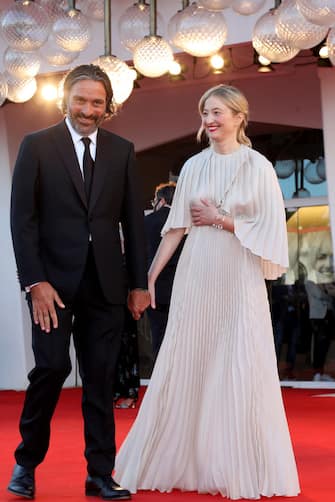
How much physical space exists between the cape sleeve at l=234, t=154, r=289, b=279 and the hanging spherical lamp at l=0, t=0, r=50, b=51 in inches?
105

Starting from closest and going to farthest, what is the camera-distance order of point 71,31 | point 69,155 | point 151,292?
point 69,155
point 151,292
point 71,31

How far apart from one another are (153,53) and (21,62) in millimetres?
1099

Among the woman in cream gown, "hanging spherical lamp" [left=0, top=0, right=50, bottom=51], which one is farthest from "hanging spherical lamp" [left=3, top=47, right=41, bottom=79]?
the woman in cream gown

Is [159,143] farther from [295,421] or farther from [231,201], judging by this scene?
[231,201]

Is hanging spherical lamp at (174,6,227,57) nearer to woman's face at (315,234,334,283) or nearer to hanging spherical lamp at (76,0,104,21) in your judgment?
hanging spherical lamp at (76,0,104,21)

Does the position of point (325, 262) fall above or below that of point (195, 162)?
below

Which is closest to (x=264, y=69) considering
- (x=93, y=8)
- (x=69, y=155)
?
(x=93, y=8)

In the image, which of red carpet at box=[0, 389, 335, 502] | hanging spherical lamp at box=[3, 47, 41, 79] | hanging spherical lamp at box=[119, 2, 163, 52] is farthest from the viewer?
hanging spherical lamp at box=[3, 47, 41, 79]

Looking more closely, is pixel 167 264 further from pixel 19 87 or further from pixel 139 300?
pixel 139 300

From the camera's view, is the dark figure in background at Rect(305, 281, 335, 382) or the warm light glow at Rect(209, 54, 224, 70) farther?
the dark figure in background at Rect(305, 281, 335, 382)

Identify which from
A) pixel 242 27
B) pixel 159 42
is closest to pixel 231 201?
pixel 159 42

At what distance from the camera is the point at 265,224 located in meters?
4.62

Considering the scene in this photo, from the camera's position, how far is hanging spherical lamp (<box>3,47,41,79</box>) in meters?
7.40

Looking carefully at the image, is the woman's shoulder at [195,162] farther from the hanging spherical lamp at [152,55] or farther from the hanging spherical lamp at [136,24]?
the hanging spherical lamp at [136,24]
